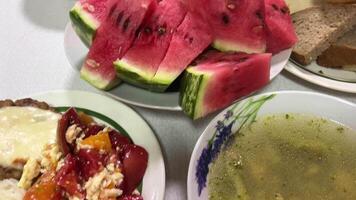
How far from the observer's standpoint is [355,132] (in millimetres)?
1262

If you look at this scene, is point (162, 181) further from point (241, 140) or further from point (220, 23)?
point (220, 23)

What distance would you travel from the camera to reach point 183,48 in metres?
1.33

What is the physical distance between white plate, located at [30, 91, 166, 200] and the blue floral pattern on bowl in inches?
4.9

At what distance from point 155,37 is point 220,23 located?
0.20 metres

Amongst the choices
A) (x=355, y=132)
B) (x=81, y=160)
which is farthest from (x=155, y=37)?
(x=355, y=132)

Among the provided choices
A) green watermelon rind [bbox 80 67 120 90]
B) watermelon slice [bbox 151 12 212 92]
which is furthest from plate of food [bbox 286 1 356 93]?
green watermelon rind [bbox 80 67 120 90]

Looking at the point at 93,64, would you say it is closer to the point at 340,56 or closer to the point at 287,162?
the point at 287,162

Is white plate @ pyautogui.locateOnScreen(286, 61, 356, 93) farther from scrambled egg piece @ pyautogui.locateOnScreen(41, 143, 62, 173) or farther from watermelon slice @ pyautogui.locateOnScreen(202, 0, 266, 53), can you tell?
scrambled egg piece @ pyautogui.locateOnScreen(41, 143, 62, 173)

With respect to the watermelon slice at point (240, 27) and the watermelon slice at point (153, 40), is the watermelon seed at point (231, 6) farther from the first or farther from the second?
the watermelon slice at point (153, 40)

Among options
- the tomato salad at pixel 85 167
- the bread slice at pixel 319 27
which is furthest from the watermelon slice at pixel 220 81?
the bread slice at pixel 319 27

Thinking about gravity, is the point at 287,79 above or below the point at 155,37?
below

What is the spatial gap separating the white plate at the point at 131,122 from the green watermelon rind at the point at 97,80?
0.26 feet

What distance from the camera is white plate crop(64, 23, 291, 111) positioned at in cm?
133

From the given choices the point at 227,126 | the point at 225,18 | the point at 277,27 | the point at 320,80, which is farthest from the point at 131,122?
the point at 320,80
